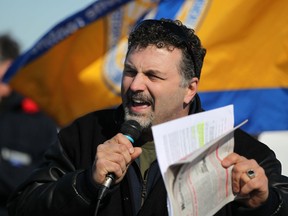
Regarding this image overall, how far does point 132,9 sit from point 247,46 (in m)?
0.96

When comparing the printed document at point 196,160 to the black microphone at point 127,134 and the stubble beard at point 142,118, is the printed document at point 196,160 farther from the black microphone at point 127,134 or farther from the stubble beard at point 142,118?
the stubble beard at point 142,118

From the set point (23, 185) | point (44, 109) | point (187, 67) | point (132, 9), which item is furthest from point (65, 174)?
point (44, 109)

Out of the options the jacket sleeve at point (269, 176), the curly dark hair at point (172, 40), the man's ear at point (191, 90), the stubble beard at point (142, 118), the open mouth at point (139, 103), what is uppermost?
the curly dark hair at point (172, 40)

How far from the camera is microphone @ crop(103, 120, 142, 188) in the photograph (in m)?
3.00

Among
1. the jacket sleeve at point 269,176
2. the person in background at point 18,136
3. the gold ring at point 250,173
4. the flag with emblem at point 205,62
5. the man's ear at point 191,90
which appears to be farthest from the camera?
the person in background at point 18,136

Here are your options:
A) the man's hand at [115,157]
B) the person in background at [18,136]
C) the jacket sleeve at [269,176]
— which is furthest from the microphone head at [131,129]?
the person in background at [18,136]

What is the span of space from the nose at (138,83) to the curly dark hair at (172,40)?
0.16 metres

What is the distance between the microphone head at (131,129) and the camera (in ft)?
10.3

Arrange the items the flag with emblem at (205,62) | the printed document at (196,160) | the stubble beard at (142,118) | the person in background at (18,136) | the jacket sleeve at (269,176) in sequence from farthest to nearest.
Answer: the person in background at (18,136) < the flag with emblem at (205,62) < the stubble beard at (142,118) < the jacket sleeve at (269,176) < the printed document at (196,160)

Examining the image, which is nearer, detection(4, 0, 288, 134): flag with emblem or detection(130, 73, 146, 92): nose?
detection(130, 73, 146, 92): nose

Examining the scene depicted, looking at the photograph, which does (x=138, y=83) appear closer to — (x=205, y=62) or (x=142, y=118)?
(x=142, y=118)

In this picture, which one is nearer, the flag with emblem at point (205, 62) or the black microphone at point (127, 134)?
the black microphone at point (127, 134)

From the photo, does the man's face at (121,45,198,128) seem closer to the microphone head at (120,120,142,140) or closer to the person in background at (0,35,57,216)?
the microphone head at (120,120,142,140)

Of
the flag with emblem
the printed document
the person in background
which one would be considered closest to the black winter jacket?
the printed document
